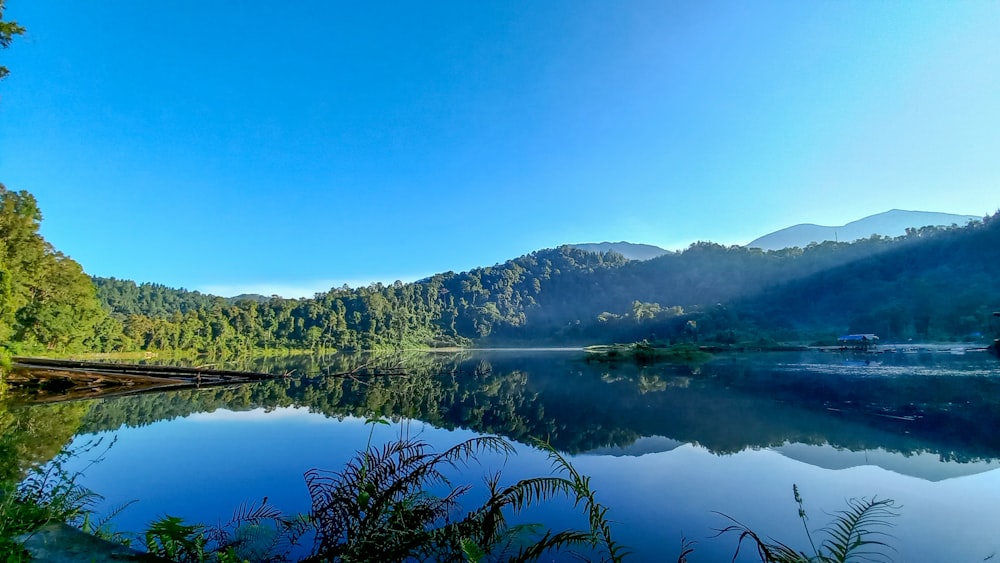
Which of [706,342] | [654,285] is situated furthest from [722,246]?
[706,342]

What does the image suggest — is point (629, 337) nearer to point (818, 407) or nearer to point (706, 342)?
point (706, 342)

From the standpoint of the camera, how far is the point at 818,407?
1546 centimetres

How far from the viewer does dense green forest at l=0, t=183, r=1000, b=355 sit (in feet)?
112

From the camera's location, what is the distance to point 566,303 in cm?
13800

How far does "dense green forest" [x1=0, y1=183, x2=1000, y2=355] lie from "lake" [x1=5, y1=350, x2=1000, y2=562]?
1937cm

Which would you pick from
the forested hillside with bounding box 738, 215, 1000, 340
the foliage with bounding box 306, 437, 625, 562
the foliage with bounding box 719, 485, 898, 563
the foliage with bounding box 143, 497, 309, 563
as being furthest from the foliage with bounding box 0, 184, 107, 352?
the forested hillside with bounding box 738, 215, 1000, 340

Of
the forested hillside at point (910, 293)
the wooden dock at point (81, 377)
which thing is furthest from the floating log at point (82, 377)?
the forested hillside at point (910, 293)

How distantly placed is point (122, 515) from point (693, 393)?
2033cm

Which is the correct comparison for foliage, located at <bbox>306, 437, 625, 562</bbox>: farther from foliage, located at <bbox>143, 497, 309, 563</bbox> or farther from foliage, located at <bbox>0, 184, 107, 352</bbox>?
foliage, located at <bbox>0, 184, 107, 352</bbox>

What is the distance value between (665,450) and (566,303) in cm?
12838

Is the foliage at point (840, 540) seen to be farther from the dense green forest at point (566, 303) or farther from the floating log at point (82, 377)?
the dense green forest at point (566, 303)

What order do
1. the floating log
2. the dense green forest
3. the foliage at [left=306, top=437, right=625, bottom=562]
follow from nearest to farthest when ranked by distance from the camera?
the foliage at [left=306, top=437, right=625, bottom=562] < the floating log < the dense green forest

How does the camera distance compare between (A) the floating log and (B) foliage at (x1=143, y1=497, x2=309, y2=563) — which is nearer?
(B) foliage at (x1=143, y1=497, x2=309, y2=563)

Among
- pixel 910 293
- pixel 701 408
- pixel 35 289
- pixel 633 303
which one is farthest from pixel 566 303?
pixel 701 408
